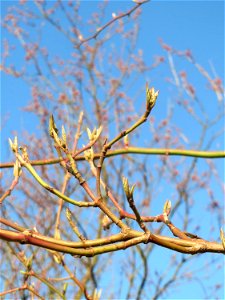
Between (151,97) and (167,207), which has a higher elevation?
(151,97)

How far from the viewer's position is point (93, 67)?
712 centimetres

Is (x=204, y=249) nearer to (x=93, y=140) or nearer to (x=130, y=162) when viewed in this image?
(x=93, y=140)

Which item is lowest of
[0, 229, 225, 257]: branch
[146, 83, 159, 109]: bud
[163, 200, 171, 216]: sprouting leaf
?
[0, 229, 225, 257]: branch

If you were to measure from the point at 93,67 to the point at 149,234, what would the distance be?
6.53 metres

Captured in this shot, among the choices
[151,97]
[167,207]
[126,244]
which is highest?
[151,97]

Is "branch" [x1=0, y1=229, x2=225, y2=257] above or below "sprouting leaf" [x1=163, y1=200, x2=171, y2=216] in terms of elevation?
below

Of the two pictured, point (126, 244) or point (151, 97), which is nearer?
point (126, 244)

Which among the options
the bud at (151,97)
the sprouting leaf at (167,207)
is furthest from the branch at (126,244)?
the bud at (151,97)

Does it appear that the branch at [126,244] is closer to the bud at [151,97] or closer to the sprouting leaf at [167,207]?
the sprouting leaf at [167,207]

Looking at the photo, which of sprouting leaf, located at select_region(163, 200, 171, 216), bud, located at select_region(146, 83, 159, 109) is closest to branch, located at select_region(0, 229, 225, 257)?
sprouting leaf, located at select_region(163, 200, 171, 216)

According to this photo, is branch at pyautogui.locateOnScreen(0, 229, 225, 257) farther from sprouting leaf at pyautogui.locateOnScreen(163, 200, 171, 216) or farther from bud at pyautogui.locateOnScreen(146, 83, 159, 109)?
bud at pyautogui.locateOnScreen(146, 83, 159, 109)

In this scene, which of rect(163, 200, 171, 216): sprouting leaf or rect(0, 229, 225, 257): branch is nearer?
rect(0, 229, 225, 257): branch

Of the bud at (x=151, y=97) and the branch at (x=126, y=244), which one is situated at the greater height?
the bud at (x=151, y=97)

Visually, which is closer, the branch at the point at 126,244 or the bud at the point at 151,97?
the branch at the point at 126,244
